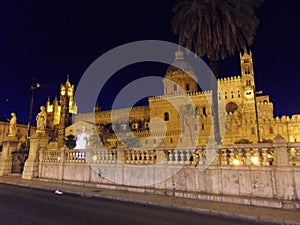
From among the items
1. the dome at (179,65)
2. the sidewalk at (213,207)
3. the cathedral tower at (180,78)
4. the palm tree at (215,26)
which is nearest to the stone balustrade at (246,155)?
the sidewalk at (213,207)

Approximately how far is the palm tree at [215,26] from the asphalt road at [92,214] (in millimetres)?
12328

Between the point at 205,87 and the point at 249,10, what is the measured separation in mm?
54226

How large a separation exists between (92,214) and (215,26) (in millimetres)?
15629

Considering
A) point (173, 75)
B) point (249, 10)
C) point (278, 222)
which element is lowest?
point (278, 222)

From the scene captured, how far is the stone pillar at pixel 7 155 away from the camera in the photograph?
63.5ft

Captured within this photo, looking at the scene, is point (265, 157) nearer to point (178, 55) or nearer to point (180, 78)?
point (180, 78)

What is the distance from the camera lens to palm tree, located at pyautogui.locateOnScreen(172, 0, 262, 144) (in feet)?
54.6

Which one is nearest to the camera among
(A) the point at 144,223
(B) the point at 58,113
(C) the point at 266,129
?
(A) the point at 144,223

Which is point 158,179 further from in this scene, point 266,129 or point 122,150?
point 266,129

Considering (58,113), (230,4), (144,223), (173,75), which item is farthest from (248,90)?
(58,113)

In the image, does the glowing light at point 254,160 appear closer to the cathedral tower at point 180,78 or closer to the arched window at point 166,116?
the arched window at point 166,116

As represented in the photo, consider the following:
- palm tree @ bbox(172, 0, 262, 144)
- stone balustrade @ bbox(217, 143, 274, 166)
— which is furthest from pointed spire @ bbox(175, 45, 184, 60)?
stone balustrade @ bbox(217, 143, 274, 166)

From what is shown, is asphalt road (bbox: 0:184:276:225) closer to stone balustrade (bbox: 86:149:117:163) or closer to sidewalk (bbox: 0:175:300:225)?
sidewalk (bbox: 0:175:300:225)

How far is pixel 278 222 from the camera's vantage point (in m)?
6.16
